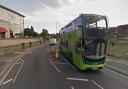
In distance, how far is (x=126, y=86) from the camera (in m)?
13.3

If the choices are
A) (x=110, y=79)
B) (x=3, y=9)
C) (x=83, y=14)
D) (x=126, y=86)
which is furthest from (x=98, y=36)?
(x=3, y=9)

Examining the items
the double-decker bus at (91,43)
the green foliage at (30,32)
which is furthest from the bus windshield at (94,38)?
the green foliage at (30,32)

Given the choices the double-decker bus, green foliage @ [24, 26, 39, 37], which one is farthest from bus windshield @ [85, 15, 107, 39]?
green foliage @ [24, 26, 39, 37]

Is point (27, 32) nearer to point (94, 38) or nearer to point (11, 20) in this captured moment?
point (11, 20)

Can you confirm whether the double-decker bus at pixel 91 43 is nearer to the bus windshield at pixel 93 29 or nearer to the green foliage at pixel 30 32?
the bus windshield at pixel 93 29

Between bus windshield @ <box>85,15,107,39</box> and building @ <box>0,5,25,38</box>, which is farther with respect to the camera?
building @ <box>0,5,25,38</box>

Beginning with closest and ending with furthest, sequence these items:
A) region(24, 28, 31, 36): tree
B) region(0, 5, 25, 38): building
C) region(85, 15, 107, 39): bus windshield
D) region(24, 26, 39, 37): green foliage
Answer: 1. region(85, 15, 107, 39): bus windshield
2. region(0, 5, 25, 38): building
3. region(24, 28, 31, 36): tree
4. region(24, 26, 39, 37): green foliage

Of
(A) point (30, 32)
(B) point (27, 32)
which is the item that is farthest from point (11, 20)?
(A) point (30, 32)

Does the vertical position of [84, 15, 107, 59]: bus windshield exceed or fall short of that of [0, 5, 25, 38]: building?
it falls short

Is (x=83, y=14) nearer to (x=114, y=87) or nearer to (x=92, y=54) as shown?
(x=92, y=54)

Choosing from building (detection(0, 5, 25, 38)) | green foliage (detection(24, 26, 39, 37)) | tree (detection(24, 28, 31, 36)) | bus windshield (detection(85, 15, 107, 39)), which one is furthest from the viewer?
green foliage (detection(24, 26, 39, 37))

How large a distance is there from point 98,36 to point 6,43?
4034 centimetres

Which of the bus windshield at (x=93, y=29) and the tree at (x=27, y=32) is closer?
the bus windshield at (x=93, y=29)

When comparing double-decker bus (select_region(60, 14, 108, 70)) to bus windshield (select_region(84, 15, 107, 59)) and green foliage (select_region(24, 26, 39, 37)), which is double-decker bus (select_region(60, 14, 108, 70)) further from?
green foliage (select_region(24, 26, 39, 37))
